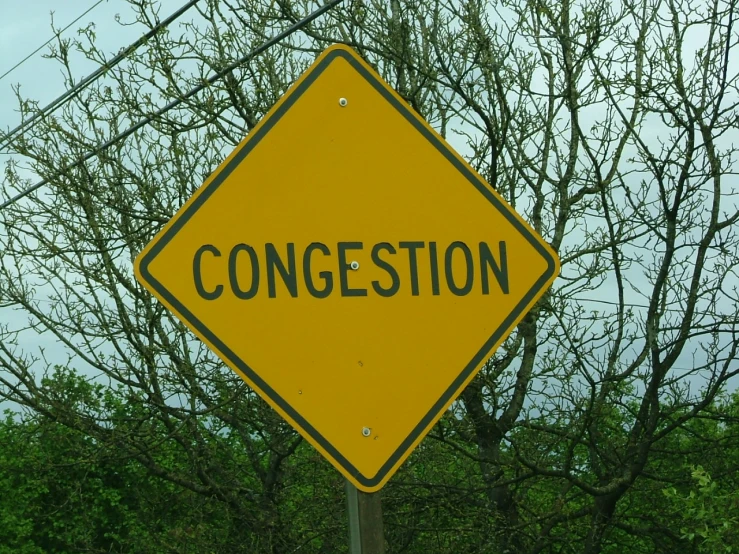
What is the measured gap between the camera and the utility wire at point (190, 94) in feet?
20.2

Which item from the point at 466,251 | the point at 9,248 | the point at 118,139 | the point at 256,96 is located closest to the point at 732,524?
the point at 466,251

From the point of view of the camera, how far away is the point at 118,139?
6.98 m

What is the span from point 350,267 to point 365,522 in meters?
0.55

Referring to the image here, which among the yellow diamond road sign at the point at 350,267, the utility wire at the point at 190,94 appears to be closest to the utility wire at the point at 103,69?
the utility wire at the point at 190,94

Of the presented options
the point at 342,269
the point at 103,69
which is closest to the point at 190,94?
the point at 103,69

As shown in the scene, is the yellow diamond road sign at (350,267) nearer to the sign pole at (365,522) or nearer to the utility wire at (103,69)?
the sign pole at (365,522)

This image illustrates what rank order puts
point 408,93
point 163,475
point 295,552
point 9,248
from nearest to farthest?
point 408,93, point 295,552, point 9,248, point 163,475

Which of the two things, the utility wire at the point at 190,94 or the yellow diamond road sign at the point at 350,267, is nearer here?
the yellow diamond road sign at the point at 350,267

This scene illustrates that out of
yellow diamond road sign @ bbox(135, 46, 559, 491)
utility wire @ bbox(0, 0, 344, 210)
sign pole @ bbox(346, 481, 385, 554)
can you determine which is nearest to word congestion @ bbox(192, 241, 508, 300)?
yellow diamond road sign @ bbox(135, 46, 559, 491)

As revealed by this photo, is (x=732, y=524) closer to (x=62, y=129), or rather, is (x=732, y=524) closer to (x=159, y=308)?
(x=159, y=308)

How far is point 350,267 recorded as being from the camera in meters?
2.17

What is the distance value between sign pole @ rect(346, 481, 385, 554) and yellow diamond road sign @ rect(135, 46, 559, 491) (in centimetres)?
4

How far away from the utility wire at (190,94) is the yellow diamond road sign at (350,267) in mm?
4018

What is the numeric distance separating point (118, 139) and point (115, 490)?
45.3 ft
